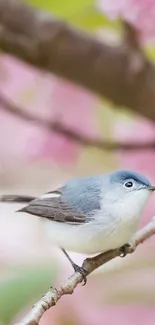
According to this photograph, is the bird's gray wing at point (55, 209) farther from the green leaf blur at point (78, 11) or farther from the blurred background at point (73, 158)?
the green leaf blur at point (78, 11)

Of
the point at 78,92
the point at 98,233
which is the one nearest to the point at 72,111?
the point at 78,92

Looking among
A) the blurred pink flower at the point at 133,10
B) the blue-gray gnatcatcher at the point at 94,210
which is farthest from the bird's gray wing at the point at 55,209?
the blurred pink flower at the point at 133,10

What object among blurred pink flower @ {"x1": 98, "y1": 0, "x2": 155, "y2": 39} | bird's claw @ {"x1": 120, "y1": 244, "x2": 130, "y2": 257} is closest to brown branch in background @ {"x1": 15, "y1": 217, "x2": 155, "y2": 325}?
bird's claw @ {"x1": 120, "y1": 244, "x2": 130, "y2": 257}

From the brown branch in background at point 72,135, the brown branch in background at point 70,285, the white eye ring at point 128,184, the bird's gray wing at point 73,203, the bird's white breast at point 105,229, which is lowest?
the brown branch in background at point 70,285

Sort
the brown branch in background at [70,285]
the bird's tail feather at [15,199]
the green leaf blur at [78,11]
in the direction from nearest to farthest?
1. the brown branch in background at [70,285]
2. the bird's tail feather at [15,199]
3. the green leaf blur at [78,11]

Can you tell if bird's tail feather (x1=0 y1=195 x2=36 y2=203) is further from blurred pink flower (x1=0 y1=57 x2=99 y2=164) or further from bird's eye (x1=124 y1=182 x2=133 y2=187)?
blurred pink flower (x1=0 y1=57 x2=99 y2=164)

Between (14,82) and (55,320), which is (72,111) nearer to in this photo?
(14,82)
